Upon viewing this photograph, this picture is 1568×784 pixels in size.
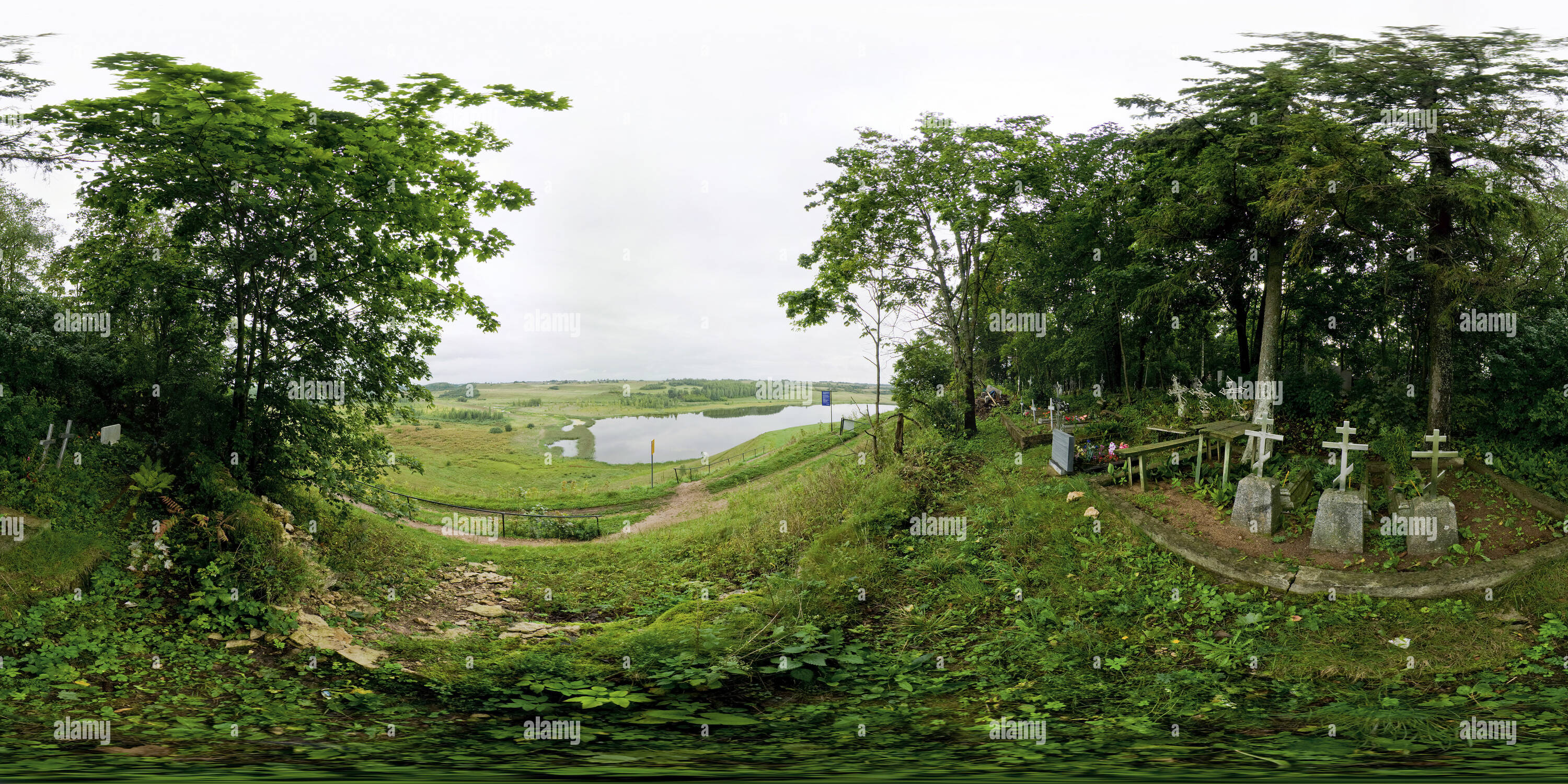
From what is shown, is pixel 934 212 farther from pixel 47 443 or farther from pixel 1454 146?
pixel 47 443

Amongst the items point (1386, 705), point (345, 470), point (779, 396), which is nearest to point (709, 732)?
point (1386, 705)

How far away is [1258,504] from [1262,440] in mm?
1291

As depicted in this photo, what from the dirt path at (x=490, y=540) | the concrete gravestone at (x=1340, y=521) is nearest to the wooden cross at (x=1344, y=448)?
the concrete gravestone at (x=1340, y=521)

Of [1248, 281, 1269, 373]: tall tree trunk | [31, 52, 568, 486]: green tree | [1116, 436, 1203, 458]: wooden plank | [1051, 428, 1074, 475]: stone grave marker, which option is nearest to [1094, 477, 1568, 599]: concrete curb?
[1116, 436, 1203, 458]: wooden plank

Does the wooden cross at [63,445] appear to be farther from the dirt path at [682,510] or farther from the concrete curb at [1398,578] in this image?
the concrete curb at [1398,578]

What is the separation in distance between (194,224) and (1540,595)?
16981 mm

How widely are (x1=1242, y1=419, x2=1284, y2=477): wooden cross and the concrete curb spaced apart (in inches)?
69.5

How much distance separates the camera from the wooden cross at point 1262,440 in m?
9.73

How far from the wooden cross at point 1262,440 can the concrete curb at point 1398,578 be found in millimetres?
1765

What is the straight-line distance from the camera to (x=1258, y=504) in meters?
9.42

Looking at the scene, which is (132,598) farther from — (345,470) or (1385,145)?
(1385,145)

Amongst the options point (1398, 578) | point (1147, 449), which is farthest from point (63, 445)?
point (1398, 578)

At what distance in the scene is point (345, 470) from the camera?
10477 millimetres

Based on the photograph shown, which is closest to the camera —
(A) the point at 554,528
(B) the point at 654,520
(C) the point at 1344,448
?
(C) the point at 1344,448
